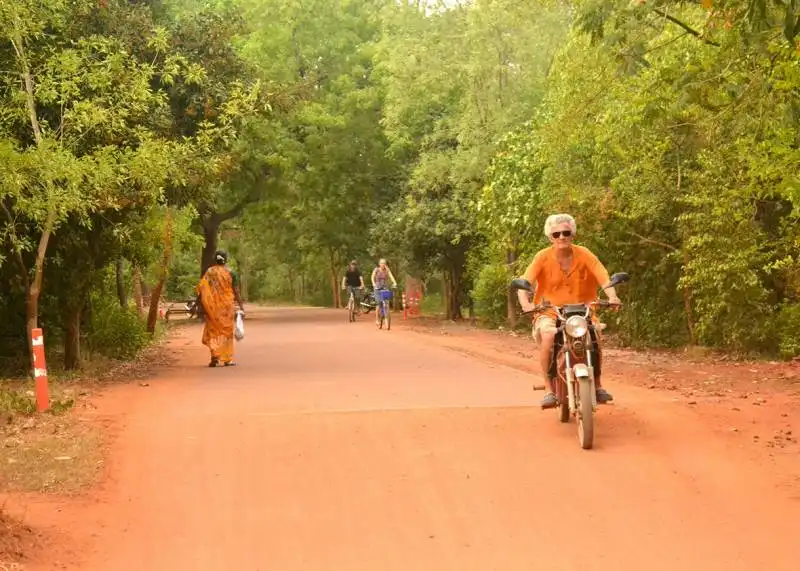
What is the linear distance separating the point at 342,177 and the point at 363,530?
3833 centimetres

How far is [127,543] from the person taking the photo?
676 centimetres

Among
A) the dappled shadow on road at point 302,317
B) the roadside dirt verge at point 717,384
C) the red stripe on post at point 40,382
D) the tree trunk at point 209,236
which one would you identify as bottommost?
the dappled shadow on road at point 302,317

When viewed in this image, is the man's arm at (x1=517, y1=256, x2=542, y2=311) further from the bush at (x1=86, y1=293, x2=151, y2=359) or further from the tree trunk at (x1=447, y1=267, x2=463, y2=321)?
the tree trunk at (x1=447, y1=267, x2=463, y2=321)

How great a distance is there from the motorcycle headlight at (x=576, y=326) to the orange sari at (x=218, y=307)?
9.62 meters

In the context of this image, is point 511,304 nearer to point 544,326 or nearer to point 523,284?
point 544,326

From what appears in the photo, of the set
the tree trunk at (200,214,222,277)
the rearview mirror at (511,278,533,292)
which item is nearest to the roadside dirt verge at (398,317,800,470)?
the rearview mirror at (511,278,533,292)

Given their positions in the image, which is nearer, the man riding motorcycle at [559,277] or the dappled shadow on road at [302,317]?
the man riding motorcycle at [559,277]

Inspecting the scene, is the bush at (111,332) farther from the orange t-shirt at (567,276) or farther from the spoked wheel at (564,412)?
the orange t-shirt at (567,276)

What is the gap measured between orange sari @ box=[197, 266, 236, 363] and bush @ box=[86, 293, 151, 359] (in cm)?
305

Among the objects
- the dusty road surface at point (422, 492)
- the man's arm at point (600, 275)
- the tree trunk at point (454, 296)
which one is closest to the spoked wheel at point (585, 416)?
the dusty road surface at point (422, 492)

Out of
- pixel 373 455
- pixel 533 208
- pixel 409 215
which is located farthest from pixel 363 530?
pixel 409 215

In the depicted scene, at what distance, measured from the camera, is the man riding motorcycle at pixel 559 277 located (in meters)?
10.1

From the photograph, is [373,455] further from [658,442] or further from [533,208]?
[533,208]

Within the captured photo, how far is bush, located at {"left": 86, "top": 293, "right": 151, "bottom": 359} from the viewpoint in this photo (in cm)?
2100
